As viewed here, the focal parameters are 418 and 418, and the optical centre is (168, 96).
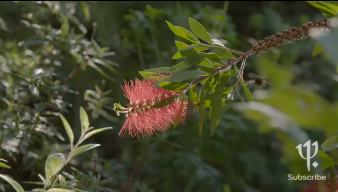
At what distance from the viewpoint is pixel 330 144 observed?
1.28 ft

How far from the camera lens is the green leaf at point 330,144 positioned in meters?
0.39

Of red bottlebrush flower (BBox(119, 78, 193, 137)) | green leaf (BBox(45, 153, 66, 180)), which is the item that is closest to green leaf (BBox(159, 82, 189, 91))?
red bottlebrush flower (BBox(119, 78, 193, 137))

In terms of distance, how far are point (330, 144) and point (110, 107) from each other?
1.79 feet

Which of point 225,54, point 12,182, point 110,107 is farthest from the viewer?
point 110,107

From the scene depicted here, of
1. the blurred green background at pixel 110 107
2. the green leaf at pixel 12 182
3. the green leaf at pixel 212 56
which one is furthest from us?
the blurred green background at pixel 110 107

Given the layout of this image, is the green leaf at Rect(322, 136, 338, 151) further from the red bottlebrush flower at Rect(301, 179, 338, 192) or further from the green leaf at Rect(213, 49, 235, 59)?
the green leaf at Rect(213, 49, 235, 59)

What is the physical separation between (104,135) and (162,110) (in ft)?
2.66

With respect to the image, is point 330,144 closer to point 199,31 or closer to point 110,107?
point 199,31

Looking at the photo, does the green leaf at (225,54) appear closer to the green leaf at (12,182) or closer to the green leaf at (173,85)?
the green leaf at (173,85)

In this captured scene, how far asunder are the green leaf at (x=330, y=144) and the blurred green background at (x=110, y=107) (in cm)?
24

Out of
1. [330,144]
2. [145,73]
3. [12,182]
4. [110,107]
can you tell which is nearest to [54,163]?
[12,182]

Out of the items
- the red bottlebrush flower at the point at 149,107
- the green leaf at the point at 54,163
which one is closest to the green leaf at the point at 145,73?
the red bottlebrush flower at the point at 149,107

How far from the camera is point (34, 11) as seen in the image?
0.94 m

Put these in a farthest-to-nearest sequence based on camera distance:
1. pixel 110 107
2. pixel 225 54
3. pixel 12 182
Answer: pixel 110 107, pixel 225 54, pixel 12 182
